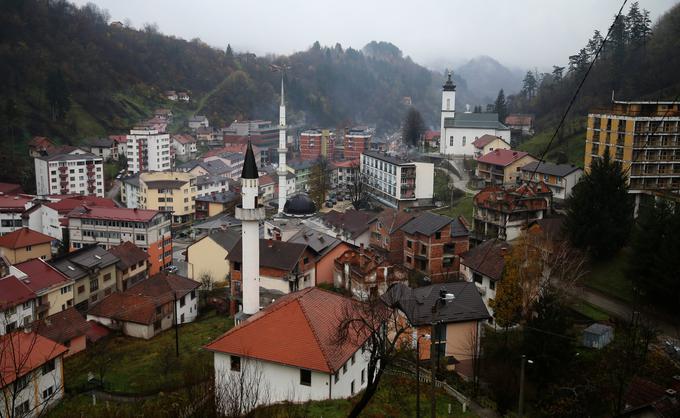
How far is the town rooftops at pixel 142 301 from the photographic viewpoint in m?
22.5

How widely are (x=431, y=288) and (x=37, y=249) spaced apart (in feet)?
70.9

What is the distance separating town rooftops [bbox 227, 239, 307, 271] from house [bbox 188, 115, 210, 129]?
177 feet

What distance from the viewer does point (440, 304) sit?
18062 mm

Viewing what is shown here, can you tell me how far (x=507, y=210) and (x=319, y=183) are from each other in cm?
2346

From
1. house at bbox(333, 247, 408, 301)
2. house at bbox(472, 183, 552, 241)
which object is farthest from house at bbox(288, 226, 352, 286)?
house at bbox(472, 183, 552, 241)

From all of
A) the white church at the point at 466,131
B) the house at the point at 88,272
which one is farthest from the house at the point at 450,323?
the white church at the point at 466,131

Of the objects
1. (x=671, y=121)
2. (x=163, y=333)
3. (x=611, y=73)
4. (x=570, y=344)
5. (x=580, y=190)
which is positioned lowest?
(x=163, y=333)

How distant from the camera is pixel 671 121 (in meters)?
29.0

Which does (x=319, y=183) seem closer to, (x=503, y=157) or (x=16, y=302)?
(x=503, y=157)

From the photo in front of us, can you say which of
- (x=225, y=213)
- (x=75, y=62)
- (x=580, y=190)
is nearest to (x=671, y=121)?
(x=580, y=190)

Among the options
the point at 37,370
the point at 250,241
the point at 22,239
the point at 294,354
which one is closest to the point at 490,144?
the point at 250,241

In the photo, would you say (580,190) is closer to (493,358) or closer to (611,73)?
(493,358)

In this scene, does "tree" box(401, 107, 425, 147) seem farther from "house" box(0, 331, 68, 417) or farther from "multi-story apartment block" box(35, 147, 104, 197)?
"house" box(0, 331, 68, 417)

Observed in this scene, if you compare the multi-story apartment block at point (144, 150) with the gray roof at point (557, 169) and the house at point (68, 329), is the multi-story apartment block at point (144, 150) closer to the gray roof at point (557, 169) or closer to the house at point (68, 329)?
the gray roof at point (557, 169)
